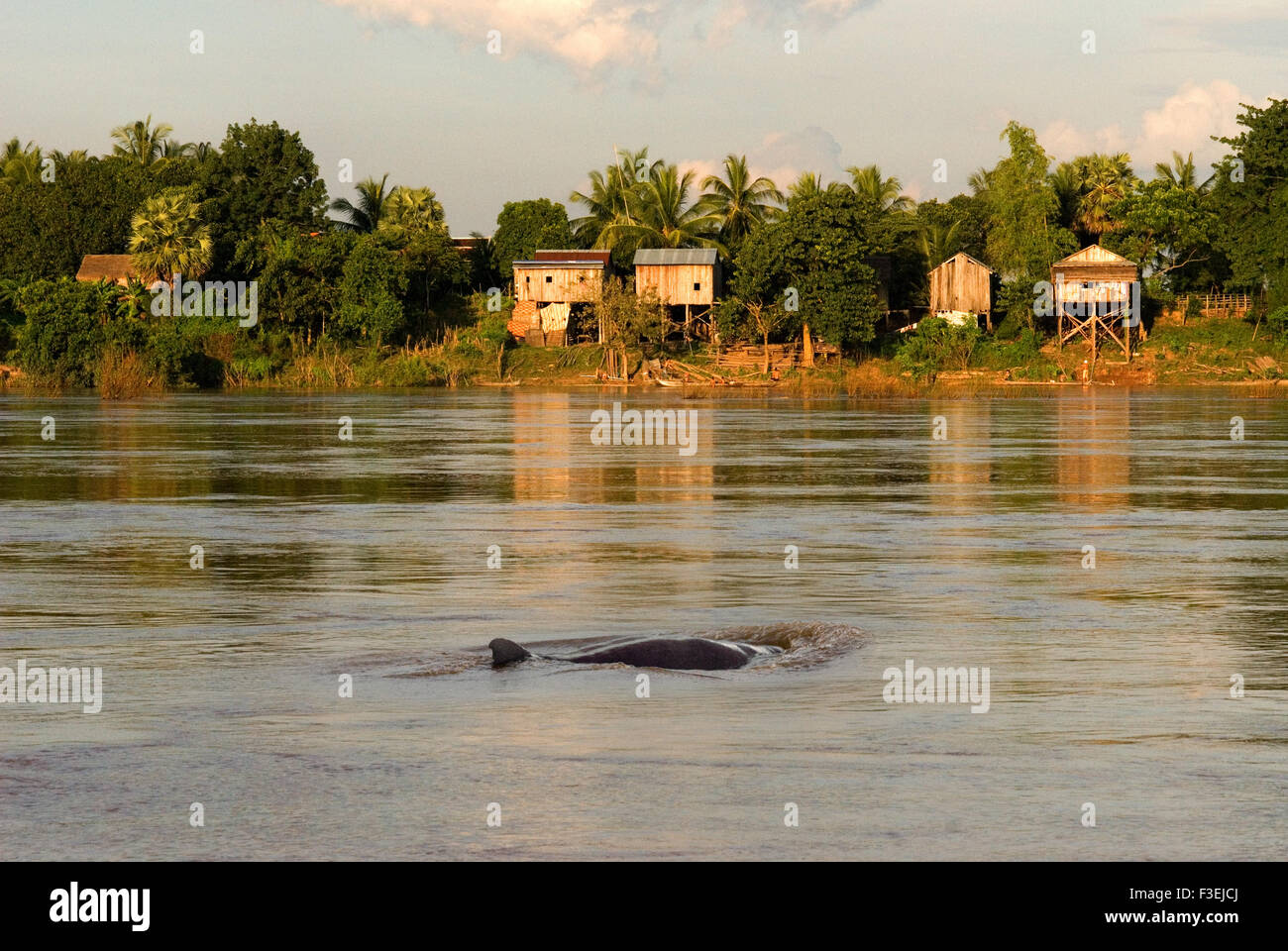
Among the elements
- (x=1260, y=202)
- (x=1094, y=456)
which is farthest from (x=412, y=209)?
(x=1094, y=456)

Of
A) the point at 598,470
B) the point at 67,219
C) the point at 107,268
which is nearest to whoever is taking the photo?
the point at 598,470

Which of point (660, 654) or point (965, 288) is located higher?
point (965, 288)

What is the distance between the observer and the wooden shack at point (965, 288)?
81250mm

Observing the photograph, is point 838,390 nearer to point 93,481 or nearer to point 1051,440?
point 1051,440

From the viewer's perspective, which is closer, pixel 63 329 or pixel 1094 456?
pixel 1094 456

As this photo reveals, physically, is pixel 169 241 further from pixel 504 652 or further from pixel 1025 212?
pixel 504 652

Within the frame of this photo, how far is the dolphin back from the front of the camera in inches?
426

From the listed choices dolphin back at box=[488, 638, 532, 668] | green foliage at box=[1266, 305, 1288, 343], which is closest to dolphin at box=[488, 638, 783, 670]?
dolphin back at box=[488, 638, 532, 668]

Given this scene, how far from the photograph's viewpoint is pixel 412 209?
8856cm

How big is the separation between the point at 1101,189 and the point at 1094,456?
5509 cm

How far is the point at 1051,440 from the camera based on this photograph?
123 feet

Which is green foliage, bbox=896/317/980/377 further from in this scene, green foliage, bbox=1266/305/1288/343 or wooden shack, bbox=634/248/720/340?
green foliage, bbox=1266/305/1288/343

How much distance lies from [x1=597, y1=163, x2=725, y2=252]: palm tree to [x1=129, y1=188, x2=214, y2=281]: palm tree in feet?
63.0
